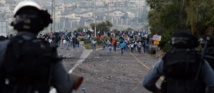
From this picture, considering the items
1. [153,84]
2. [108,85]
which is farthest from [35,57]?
[108,85]

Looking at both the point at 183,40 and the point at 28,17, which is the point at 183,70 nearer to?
the point at 183,40

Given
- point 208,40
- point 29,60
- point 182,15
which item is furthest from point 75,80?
point 182,15

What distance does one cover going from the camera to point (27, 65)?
5.17 meters

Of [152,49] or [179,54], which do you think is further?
[152,49]

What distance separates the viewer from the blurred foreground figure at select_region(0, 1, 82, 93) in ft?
17.0

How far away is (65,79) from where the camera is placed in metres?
5.36

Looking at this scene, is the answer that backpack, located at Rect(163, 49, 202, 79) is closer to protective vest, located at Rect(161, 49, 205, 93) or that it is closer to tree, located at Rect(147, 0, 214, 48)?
protective vest, located at Rect(161, 49, 205, 93)

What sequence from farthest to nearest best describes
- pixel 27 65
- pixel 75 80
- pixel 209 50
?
1. pixel 209 50
2. pixel 75 80
3. pixel 27 65

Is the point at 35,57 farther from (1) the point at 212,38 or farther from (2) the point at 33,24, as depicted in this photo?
(1) the point at 212,38

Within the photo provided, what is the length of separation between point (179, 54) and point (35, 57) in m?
1.65

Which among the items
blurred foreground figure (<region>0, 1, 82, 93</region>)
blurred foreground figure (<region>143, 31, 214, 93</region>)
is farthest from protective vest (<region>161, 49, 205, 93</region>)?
blurred foreground figure (<region>0, 1, 82, 93</region>)

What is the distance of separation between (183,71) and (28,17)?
1722 mm

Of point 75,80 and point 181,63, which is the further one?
point 181,63

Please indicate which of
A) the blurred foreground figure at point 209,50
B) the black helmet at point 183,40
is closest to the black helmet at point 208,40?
the blurred foreground figure at point 209,50
